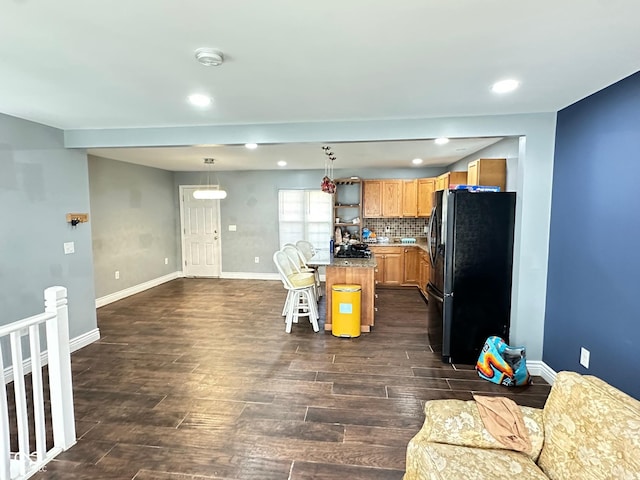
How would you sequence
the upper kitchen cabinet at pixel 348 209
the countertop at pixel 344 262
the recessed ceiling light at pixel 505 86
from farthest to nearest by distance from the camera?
the upper kitchen cabinet at pixel 348 209 < the countertop at pixel 344 262 < the recessed ceiling light at pixel 505 86

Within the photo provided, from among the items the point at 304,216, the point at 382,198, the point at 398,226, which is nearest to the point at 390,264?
the point at 398,226

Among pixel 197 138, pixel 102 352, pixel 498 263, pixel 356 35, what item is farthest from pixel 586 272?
→ pixel 102 352

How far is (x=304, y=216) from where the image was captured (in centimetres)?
733

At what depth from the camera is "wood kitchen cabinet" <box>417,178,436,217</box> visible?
6555mm

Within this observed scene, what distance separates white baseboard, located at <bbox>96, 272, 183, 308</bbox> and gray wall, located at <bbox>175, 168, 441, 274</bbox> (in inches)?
39.8

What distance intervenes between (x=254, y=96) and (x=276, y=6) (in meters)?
1.21

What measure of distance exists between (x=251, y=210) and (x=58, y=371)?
544cm

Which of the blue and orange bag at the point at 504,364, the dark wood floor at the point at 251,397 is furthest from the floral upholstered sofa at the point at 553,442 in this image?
the blue and orange bag at the point at 504,364

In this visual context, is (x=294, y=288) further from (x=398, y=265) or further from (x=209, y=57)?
(x=209, y=57)

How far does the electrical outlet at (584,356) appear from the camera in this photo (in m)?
2.57

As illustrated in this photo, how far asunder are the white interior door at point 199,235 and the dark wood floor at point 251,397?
9.54 feet

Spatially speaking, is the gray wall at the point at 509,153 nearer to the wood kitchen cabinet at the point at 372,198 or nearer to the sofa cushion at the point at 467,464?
the wood kitchen cabinet at the point at 372,198

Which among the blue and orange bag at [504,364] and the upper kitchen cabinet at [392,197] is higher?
the upper kitchen cabinet at [392,197]

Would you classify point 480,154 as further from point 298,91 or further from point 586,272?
point 298,91
